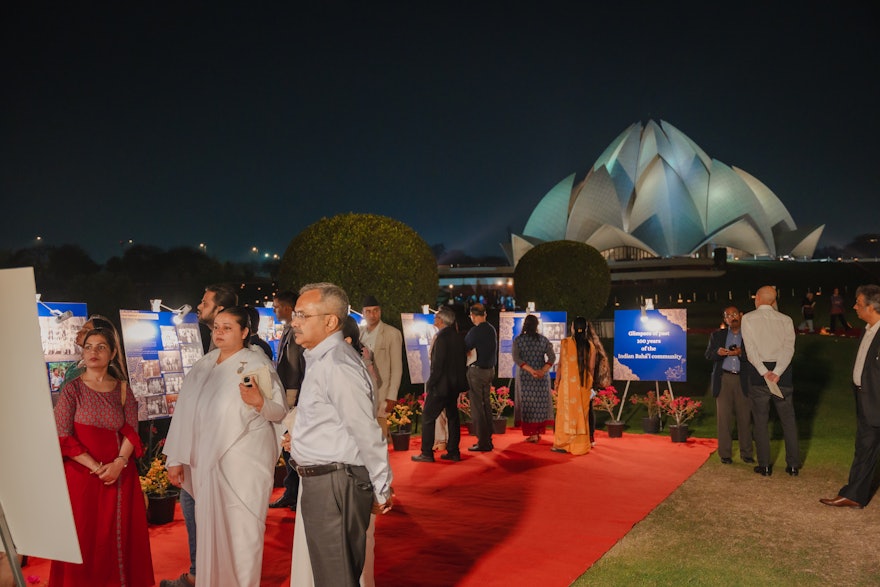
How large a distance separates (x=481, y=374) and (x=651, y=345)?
8.73 ft

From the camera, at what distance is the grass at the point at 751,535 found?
4730 mm

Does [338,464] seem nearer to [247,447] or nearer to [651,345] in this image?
[247,447]

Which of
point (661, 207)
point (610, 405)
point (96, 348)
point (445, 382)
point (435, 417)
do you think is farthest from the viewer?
point (661, 207)

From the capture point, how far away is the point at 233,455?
12.5ft

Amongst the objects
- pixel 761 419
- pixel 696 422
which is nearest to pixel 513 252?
pixel 696 422

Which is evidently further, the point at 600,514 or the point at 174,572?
the point at 600,514

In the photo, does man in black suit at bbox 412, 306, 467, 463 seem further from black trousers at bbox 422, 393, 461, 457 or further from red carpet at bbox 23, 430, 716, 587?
red carpet at bbox 23, 430, 716, 587

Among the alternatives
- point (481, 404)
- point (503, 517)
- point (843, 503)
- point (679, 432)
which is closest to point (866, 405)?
point (843, 503)

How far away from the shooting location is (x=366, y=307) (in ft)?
26.8

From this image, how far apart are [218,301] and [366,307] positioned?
3652mm

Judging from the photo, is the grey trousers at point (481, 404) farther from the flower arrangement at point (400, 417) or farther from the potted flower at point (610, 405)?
the potted flower at point (610, 405)

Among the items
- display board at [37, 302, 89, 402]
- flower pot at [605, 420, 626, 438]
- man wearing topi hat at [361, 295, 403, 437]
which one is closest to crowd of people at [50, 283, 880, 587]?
display board at [37, 302, 89, 402]

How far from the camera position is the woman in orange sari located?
8.89m

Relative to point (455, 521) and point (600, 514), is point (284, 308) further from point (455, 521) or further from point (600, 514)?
point (600, 514)
